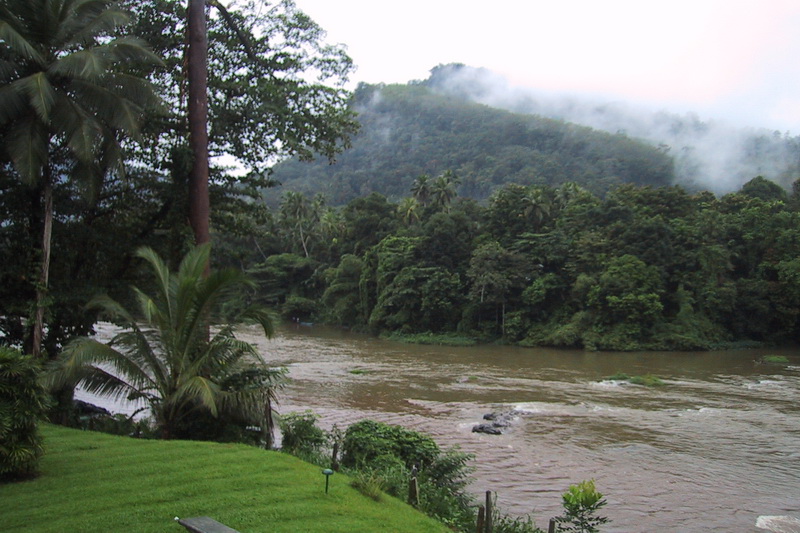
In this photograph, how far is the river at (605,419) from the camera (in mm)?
13961

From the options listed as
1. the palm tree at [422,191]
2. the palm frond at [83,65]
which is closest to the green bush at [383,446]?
the palm frond at [83,65]

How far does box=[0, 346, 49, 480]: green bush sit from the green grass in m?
0.24

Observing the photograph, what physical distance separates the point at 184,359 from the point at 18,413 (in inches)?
162

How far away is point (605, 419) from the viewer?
856 inches

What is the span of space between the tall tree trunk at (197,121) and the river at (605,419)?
864 centimetres

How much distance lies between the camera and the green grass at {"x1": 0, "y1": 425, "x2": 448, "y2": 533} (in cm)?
614

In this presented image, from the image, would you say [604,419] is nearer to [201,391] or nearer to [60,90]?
[201,391]

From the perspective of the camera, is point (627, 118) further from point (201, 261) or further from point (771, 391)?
point (201, 261)

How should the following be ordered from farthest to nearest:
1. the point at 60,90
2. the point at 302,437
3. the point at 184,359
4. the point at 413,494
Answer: the point at 302,437 < the point at 60,90 < the point at 184,359 < the point at 413,494

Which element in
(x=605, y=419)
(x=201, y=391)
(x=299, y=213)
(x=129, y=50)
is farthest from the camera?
(x=299, y=213)

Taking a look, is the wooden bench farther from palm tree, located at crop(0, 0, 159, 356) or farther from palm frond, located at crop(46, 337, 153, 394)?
palm tree, located at crop(0, 0, 159, 356)

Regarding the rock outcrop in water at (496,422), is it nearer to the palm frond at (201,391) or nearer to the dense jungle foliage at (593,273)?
the palm frond at (201,391)

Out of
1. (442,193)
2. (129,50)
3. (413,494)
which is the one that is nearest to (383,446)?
(413,494)

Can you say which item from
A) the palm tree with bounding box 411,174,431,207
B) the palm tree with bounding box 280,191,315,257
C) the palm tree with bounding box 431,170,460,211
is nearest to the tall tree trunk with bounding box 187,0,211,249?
the palm tree with bounding box 431,170,460,211
